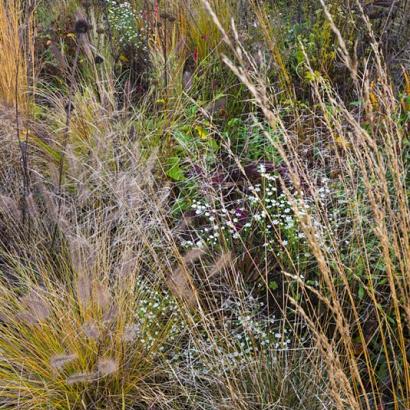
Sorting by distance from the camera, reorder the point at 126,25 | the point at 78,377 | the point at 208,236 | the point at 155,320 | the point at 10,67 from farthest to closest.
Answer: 1. the point at 126,25
2. the point at 10,67
3. the point at 208,236
4. the point at 155,320
5. the point at 78,377

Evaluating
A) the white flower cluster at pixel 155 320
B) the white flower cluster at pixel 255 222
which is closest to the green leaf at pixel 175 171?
the white flower cluster at pixel 255 222

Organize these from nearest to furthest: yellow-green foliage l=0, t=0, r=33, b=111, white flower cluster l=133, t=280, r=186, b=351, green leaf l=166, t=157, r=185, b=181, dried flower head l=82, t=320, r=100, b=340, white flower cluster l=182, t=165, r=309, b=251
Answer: dried flower head l=82, t=320, r=100, b=340 → white flower cluster l=133, t=280, r=186, b=351 → white flower cluster l=182, t=165, r=309, b=251 → green leaf l=166, t=157, r=185, b=181 → yellow-green foliage l=0, t=0, r=33, b=111

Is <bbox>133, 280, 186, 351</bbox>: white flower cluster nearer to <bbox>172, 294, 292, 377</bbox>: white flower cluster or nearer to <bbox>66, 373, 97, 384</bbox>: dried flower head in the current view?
<bbox>172, 294, 292, 377</bbox>: white flower cluster

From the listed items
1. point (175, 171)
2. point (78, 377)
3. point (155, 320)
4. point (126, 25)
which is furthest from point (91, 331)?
point (126, 25)

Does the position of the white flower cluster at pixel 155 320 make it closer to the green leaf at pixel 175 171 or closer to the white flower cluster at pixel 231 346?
the white flower cluster at pixel 231 346

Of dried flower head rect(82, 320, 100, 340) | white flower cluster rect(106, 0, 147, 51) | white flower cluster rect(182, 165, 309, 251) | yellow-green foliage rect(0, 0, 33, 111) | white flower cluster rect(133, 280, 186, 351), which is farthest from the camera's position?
white flower cluster rect(106, 0, 147, 51)

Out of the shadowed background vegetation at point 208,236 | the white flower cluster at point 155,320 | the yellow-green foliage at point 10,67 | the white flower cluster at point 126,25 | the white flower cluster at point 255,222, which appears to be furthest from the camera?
the white flower cluster at point 126,25

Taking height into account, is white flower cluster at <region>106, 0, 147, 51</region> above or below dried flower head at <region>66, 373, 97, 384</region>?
above

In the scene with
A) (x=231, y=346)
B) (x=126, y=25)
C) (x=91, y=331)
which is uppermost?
(x=126, y=25)

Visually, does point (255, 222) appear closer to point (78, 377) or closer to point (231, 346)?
point (231, 346)

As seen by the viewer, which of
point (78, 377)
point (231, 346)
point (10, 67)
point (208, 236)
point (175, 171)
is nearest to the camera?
point (78, 377)

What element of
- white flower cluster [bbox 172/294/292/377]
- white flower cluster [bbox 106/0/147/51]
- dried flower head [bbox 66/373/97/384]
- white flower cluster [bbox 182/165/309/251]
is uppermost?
white flower cluster [bbox 106/0/147/51]

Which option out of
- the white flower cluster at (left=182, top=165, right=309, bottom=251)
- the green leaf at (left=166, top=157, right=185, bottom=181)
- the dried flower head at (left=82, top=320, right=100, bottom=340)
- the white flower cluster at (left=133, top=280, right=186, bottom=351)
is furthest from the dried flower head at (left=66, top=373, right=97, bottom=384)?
the green leaf at (left=166, top=157, right=185, bottom=181)

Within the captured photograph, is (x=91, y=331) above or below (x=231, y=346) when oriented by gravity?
above
